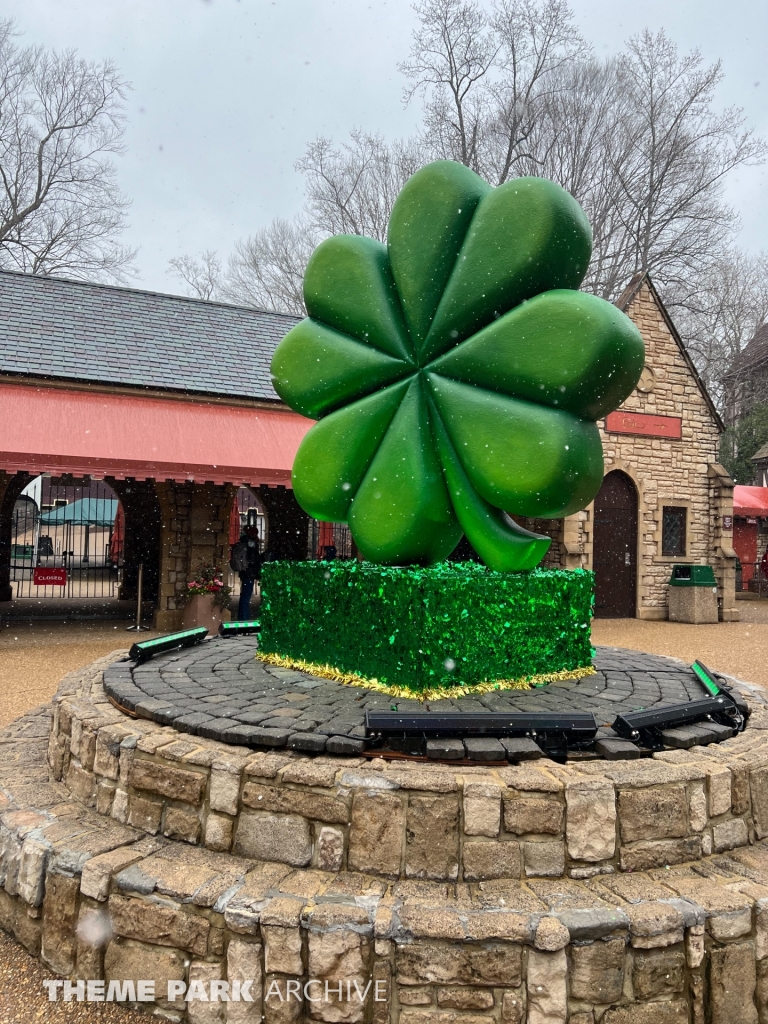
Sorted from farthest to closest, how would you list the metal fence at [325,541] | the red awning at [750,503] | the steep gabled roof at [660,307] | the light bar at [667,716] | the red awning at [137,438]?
the red awning at [750,503] < the metal fence at [325,541] < the steep gabled roof at [660,307] < the red awning at [137,438] < the light bar at [667,716]

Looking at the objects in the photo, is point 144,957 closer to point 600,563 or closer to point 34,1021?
point 34,1021

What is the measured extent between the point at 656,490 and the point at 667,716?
11.3 meters

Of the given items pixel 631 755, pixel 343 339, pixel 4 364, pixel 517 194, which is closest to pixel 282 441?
pixel 4 364

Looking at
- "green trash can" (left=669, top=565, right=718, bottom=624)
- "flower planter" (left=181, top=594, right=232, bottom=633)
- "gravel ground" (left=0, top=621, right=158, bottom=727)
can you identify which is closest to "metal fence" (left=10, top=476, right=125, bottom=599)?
"gravel ground" (left=0, top=621, right=158, bottom=727)

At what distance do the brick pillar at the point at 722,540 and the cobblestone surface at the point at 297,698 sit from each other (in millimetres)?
9800

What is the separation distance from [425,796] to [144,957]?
1.21 meters

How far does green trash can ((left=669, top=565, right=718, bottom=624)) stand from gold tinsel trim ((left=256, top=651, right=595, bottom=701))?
9.64 m

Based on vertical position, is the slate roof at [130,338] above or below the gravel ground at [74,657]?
above

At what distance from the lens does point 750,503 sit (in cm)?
1830

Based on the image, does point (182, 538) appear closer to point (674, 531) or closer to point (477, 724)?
point (477, 724)

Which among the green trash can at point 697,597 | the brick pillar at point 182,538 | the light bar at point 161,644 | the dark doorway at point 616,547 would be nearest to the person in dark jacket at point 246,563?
the brick pillar at point 182,538

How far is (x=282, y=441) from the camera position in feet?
36.0

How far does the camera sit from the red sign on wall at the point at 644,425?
43.3 ft

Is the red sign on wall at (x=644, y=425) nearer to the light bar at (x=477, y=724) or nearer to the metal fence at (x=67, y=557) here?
the metal fence at (x=67, y=557)
